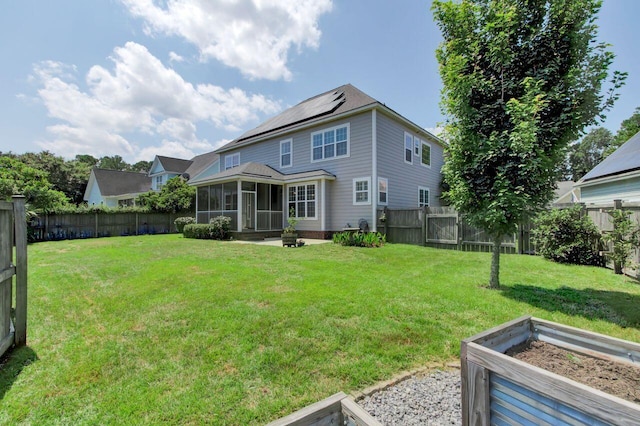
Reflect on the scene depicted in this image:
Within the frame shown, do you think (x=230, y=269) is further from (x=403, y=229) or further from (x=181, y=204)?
(x=181, y=204)

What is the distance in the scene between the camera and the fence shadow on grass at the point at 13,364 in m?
2.58

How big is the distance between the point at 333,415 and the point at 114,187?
39.0m

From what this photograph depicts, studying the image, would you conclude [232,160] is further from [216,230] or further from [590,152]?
[590,152]

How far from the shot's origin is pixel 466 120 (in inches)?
217

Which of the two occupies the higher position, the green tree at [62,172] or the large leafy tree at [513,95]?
the green tree at [62,172]

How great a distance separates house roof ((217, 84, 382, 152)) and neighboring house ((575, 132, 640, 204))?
10515mm

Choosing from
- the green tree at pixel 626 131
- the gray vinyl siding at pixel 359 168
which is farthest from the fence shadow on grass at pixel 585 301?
the green tree at pixel 626 131

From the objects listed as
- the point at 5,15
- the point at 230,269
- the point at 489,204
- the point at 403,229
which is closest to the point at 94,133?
the point at 5,15

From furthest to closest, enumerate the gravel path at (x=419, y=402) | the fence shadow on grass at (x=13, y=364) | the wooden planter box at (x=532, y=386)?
the fence shadow on grass at (x=13, y=364) < the gravel path at (x=419, y=402) < the wooden planter box at (x=532, y=386)

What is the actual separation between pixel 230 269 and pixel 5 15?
28.2 ft

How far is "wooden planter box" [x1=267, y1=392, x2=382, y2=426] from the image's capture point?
1304 millimetres

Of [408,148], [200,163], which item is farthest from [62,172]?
[408,148]

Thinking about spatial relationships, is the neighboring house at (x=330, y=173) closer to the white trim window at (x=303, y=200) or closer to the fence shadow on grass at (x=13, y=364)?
the white trim window at (x=303, y=200)

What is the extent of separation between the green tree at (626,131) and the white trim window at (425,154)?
91.8 feet
